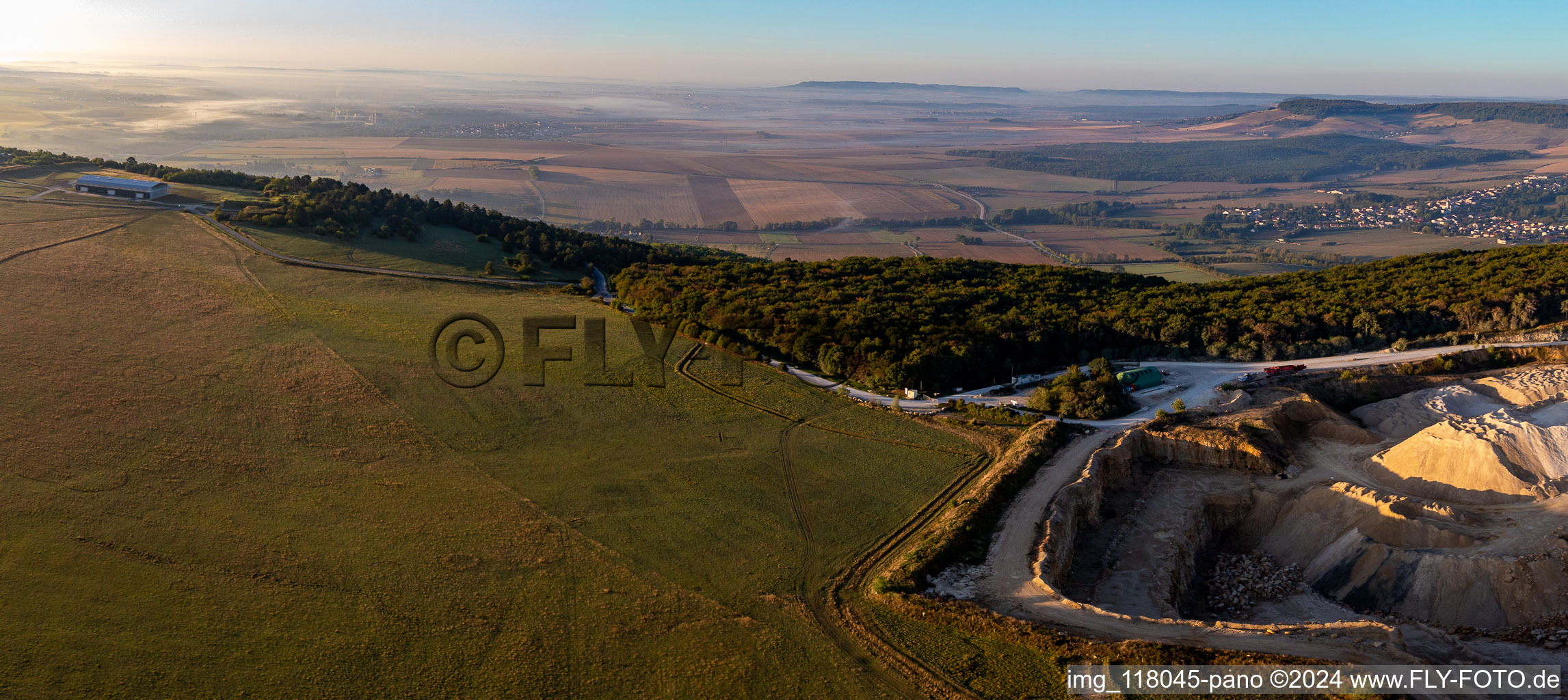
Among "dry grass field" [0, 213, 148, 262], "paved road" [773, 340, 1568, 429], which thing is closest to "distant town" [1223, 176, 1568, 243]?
"paved road" [773, 340, 1568, 429]

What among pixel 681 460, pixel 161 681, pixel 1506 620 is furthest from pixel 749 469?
pixel 1506 620

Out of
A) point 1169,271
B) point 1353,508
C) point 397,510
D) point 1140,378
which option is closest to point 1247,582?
point 1353,508

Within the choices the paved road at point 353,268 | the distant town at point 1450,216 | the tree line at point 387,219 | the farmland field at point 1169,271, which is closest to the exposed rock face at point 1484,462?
the tree line at point 387,219

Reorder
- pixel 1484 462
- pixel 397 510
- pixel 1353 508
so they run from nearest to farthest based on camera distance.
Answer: pixel 397 510, pixel 1353 508, pixel 1484 462

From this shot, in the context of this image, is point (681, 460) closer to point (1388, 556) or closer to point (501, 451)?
point (501, 451)

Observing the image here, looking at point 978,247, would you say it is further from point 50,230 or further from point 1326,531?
point 50,230

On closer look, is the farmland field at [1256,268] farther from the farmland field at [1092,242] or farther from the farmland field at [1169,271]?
the farmland field at [1092,242]
